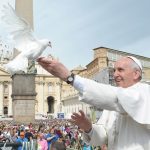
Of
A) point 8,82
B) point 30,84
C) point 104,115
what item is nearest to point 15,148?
point 104,115

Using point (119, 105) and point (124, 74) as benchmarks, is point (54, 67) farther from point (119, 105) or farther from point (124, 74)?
point (124, 74)

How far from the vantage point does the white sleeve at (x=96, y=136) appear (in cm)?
344

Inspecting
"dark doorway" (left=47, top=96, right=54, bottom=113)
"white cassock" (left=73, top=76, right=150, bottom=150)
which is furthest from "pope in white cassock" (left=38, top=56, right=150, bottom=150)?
"dark doorway" (left=47, top=96, right=54, bottom=113)

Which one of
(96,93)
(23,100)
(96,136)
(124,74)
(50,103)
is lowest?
(96,136)

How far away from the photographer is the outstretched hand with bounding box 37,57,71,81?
2.90m

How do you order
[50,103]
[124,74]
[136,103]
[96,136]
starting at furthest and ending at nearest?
[50,103], [96,136], [124,74], [136,103]

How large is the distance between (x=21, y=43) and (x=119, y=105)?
2.50 feet

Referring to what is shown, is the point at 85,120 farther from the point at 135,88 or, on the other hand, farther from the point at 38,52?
the point at 38,52

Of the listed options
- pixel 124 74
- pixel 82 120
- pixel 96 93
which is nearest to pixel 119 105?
pixel 96 93

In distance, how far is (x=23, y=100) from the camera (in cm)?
3120

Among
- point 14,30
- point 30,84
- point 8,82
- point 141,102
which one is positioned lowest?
point 141,102

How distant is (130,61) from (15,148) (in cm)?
306

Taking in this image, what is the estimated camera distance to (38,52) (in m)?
2.99

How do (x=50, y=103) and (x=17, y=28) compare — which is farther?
(x=50, y=103)
